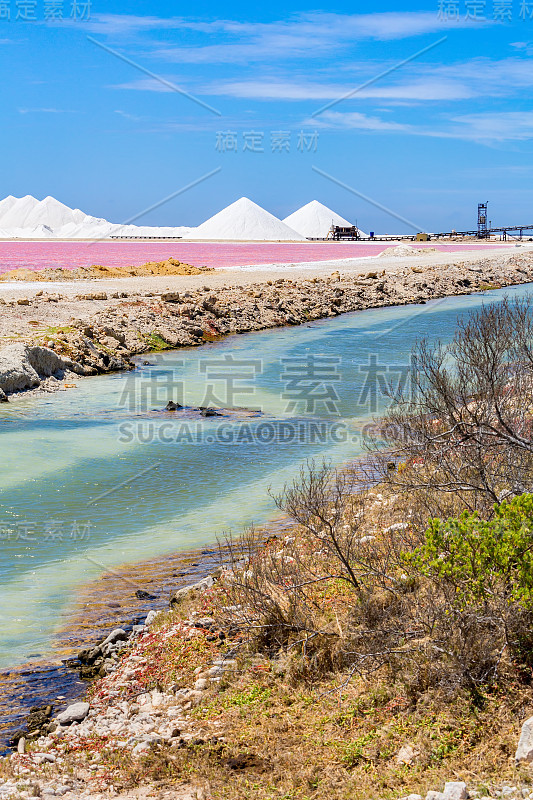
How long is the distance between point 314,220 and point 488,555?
185 metres

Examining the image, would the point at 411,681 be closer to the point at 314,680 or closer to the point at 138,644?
the point at 314,680

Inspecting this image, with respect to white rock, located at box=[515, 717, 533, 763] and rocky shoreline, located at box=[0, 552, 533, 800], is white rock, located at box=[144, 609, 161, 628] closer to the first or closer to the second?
rocky shoreline, located at box=[0, 552, 533, 800]

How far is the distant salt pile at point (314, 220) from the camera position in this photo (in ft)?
588

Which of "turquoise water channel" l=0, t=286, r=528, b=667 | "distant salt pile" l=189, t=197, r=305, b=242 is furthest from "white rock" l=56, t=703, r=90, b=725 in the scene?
"distant salt pile" l=189, t=197, r=305, b=242

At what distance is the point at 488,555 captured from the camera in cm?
593

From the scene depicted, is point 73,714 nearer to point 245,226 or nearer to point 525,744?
point 525,744

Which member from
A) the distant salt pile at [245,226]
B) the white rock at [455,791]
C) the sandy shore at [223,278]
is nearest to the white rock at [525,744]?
the white rock at [455,791]

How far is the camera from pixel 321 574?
26.8 feet

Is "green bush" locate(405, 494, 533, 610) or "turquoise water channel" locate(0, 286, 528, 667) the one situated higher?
"green bush" locate(405, 494, 533, 610)

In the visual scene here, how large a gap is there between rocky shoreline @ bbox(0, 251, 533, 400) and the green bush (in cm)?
1602

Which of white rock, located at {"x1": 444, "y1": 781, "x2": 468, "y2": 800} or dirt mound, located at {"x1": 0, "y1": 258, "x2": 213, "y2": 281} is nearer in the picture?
white rock, located at {"x1": 444, "y1": 781, "x2": 468, "y2": 800}

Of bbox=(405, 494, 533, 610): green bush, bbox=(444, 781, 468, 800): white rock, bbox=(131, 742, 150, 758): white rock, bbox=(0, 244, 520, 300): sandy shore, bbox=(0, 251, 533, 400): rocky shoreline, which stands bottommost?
bbox=(131, 742, 150, 758): white rock

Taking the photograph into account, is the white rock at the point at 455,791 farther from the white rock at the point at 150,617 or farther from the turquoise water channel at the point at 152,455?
the turquoise water channel at the point at 152,455

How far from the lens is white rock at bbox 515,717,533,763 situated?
4893 millimetres
